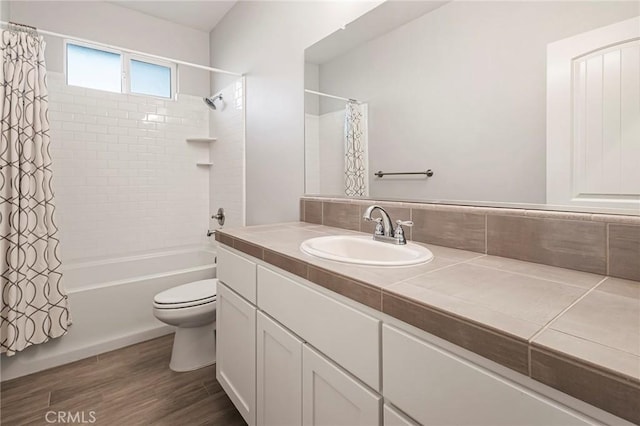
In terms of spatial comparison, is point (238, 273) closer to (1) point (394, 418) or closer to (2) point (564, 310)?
(1) point (394, 418)

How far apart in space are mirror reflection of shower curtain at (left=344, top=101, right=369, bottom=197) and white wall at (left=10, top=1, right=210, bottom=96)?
2.18 meters

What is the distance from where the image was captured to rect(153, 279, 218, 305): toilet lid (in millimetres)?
1928

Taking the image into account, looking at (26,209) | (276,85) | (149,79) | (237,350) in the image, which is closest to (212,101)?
(149,79)

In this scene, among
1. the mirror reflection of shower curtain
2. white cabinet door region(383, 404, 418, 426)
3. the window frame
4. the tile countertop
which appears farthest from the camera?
the window frame

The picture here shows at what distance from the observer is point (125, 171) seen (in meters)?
2.79

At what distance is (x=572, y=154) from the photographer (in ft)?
3.03

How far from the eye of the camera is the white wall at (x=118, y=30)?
7.84ft

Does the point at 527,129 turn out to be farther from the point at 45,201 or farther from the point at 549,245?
the point at 45,201

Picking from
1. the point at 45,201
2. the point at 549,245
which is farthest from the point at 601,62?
the point at 45,201

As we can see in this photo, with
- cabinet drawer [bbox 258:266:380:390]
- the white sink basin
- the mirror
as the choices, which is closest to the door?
the mirror

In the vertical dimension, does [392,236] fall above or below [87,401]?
above

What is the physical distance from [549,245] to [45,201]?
2.58 metres

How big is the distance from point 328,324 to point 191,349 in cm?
150

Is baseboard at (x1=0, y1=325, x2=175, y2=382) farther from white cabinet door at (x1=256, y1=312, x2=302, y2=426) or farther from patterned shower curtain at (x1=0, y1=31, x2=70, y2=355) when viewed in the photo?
white cabinet door at (x1=256, y1=312, x2=302, y2=426)
